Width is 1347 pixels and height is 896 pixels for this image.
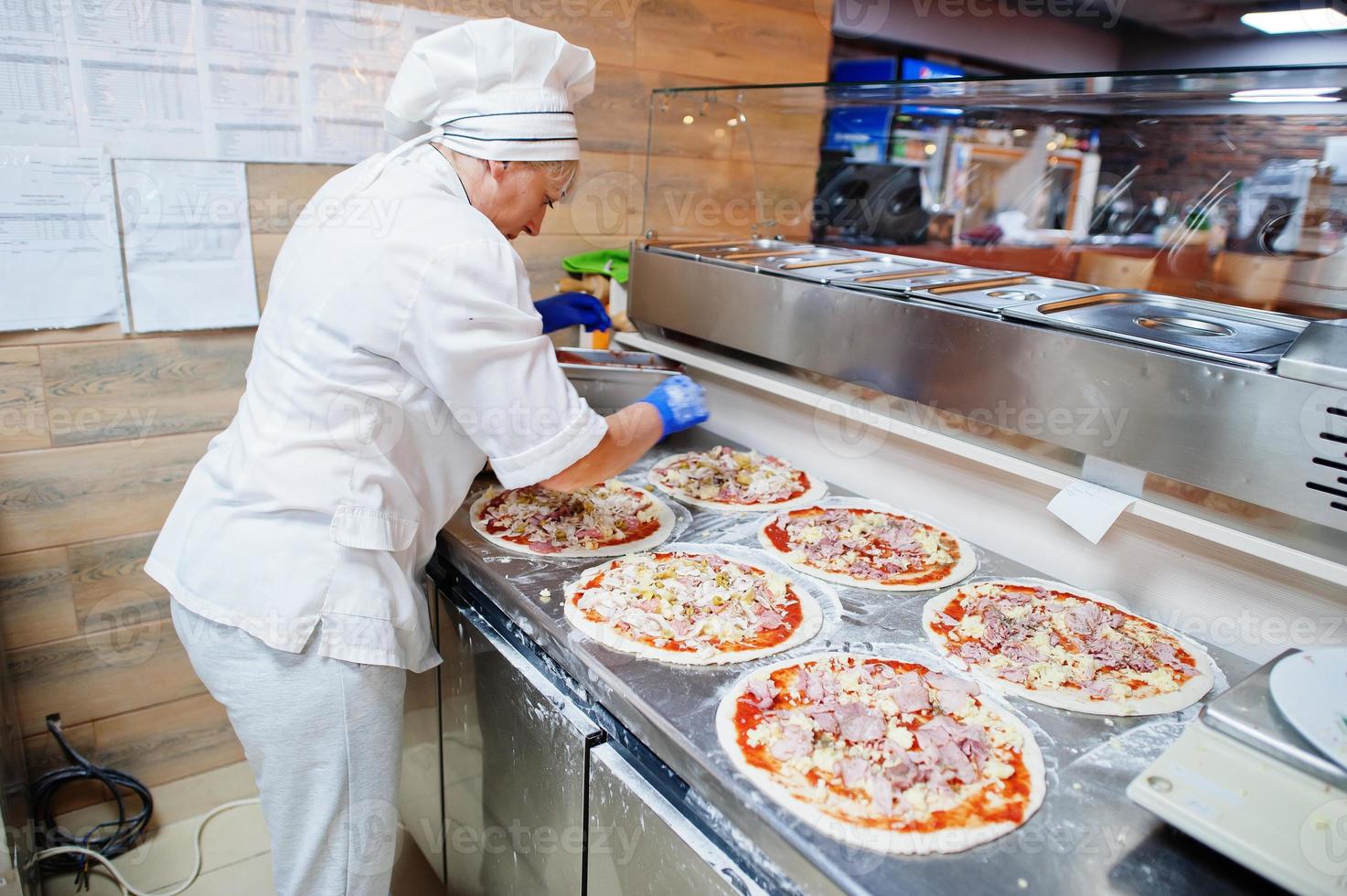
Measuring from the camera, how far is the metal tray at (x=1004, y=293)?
1628 mm

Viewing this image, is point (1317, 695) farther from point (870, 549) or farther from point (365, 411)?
point (365, 411)

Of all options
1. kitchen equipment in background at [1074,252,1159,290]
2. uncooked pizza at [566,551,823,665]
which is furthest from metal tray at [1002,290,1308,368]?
kitchen equipment in background at [1074,252,1159,290]

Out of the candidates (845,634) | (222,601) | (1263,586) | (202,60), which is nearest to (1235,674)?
(1263,586)

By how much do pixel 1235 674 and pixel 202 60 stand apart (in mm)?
2448

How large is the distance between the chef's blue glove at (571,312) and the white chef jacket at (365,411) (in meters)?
0.80

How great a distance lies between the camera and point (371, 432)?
1363 mm

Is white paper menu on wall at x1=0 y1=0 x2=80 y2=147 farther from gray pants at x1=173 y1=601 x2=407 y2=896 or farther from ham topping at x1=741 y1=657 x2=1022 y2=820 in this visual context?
ham topping at x1=741 y1=657 x2=1022 y2=820

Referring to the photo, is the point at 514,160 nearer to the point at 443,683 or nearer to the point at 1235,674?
the point at 443,683

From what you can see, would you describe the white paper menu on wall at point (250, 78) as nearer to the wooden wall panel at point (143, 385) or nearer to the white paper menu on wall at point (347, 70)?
the white paper menu on wall at point (347, 70)

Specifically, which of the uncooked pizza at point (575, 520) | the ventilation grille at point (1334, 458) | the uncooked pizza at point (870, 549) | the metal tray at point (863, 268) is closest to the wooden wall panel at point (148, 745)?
the uncooked pizza at point (575, 520)

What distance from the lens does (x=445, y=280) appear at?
1.25 meters

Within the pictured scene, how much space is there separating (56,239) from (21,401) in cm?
38


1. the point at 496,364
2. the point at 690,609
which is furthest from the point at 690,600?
the point at 496,364

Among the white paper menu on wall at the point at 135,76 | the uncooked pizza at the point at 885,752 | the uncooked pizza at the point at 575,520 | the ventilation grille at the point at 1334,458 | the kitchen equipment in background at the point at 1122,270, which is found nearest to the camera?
the uncooked pizza at the point at 885,752
